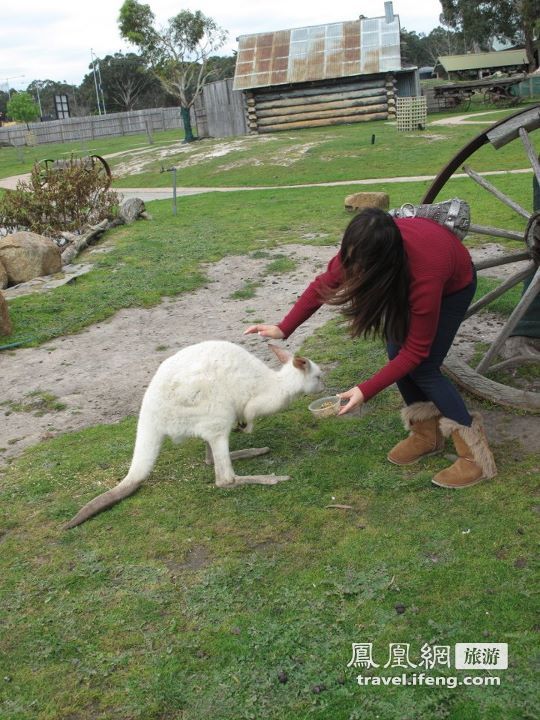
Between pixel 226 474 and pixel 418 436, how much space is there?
3.45ft

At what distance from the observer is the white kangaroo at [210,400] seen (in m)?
3.62

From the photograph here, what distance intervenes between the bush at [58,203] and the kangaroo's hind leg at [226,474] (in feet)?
29.5

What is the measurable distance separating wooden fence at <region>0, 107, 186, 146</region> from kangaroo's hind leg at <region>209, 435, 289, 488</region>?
42.6 m

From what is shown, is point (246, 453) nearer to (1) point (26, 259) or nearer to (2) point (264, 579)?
(2) point (264, 579)

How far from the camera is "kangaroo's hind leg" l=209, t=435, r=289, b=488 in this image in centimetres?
368

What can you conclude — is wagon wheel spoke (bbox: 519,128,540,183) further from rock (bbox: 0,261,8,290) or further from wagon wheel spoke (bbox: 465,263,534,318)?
rock (bbox: 0,261,8,290)

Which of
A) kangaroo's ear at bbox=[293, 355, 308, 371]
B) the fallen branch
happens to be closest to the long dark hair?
kangaroo's ear at bbox=[293, 355, 308, 371]

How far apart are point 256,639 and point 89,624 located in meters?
0.71

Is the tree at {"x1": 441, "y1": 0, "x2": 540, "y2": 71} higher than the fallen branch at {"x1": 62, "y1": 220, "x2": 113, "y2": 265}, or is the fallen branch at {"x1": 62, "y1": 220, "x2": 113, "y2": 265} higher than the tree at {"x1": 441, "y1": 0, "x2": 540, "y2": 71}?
the tree at {"x1": 441, "y1": 0, "x2": 540, "y2": 71}

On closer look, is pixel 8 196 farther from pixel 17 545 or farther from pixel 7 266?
pixel 17 545

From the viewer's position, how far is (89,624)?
9.35 ft

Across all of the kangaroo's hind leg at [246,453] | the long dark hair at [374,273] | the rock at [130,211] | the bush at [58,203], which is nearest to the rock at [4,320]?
the kangaroo's hind leg at [246,453]

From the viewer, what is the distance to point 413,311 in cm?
308

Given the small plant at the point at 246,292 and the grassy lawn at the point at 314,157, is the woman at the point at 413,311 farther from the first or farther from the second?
the grassy lawn at the point at 314,157
